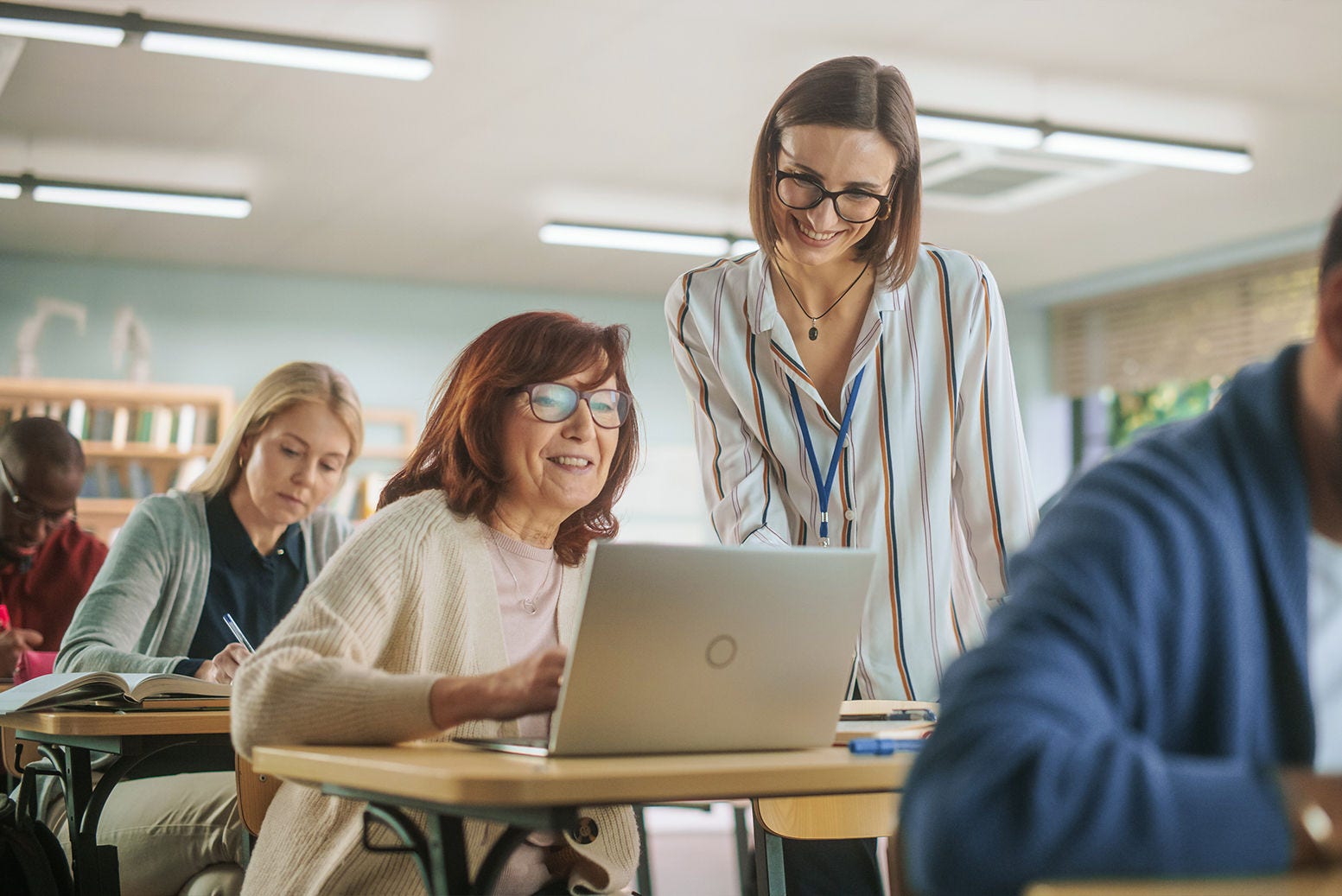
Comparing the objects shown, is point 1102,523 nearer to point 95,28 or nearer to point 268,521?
point 268,521

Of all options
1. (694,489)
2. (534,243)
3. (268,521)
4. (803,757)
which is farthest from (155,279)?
(803,757)

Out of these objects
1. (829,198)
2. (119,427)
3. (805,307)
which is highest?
(119,427)

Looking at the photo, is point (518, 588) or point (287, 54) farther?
point (287, 54)

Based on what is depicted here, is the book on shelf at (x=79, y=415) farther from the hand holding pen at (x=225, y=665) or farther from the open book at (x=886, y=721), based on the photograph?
the open book at (x=886, y=721)

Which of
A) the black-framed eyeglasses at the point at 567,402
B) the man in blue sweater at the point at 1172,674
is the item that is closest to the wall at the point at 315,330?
the black-framed eyeglasses at the point at 567,402

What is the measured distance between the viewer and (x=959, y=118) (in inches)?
206

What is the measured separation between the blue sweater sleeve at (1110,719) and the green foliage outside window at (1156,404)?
765 cm

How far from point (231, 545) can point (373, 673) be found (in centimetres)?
173

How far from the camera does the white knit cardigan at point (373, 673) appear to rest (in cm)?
134

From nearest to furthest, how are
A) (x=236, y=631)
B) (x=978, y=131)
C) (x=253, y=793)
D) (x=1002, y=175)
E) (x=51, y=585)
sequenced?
(x=253, y=793), (x=236, y=631), (x=51, y=585), (x=978, y=131), (x=1002, y=175)

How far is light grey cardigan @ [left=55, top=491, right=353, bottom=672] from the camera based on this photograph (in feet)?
8.85

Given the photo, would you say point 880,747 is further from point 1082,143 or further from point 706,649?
point 1082,143

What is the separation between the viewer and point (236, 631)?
2686mm

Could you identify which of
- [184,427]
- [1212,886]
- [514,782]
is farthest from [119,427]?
[1212,886]
